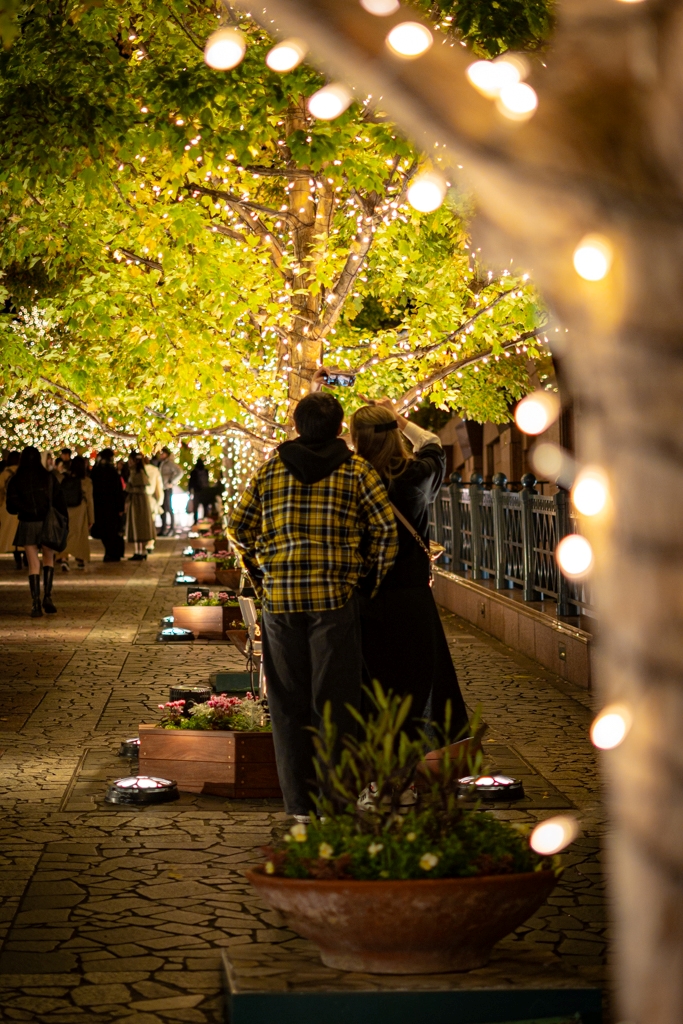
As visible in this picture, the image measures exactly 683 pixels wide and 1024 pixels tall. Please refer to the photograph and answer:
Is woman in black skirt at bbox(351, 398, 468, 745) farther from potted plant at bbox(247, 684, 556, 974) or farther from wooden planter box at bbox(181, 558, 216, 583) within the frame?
wooden planter box at bbox(181, 558, 216, 583)

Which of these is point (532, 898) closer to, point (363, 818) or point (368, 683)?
point (363, 818)

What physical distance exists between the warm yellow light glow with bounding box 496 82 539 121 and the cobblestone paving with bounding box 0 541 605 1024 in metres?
3.26

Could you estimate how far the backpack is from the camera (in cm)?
2672

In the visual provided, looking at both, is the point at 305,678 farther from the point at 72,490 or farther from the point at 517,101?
the point at 72,490

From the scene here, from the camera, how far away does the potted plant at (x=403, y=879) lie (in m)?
4.59

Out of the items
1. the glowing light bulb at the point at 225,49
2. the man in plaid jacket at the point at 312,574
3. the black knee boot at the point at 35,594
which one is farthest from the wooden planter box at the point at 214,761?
the black knee boot at the point at 35,594

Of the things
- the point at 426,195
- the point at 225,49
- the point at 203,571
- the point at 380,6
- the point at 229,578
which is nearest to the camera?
the point at 380,6

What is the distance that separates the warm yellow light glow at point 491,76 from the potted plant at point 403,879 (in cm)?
262

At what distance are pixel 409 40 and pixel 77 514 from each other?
83.3 ft

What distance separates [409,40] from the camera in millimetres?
2604

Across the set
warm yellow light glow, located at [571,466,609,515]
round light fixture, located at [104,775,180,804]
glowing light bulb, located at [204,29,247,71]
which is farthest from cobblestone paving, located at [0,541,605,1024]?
glowing light bulb, located at [204,29,247,71]

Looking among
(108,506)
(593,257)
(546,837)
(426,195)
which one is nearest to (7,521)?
(108,506)

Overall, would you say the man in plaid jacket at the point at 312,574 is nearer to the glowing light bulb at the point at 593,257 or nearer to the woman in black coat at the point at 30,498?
the glowing light bulb at the point at 593,257

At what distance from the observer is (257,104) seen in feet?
29.5
